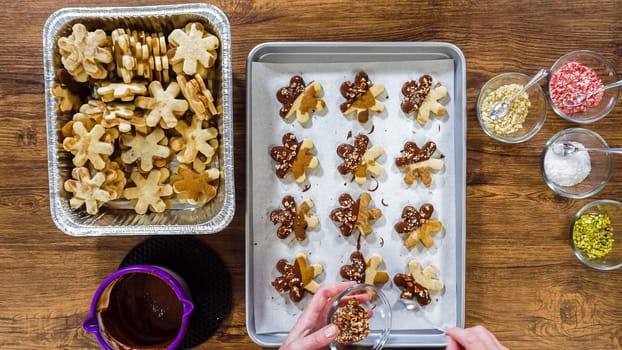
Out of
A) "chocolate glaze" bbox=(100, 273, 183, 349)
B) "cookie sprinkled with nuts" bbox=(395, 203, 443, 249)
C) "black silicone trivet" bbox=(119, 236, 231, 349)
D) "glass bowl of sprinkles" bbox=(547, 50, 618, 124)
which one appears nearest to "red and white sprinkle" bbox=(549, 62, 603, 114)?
"glass bowl of sprinkles" bbox=(547, 50, 618, 124)

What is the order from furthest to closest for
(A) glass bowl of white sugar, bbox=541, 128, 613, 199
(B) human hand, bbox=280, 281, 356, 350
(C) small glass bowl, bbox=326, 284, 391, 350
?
(A) glass bowl of white sugar, bbox=541, 128, 613, 199
(C) small glass bowl, bbox=326, 284, 391, 350
(B) human hand, bbox=280, 281, 356, 350

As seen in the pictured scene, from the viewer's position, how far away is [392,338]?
1168mm

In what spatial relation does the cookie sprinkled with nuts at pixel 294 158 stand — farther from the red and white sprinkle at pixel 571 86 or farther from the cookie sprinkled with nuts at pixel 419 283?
the red and white sprinkle at pixel 571 86

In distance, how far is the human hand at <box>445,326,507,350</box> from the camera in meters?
1.01

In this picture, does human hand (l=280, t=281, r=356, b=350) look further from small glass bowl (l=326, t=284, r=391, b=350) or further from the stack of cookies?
the stack of cookies

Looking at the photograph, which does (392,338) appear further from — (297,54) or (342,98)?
(297,54)

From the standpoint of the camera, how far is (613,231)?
1.21 meters

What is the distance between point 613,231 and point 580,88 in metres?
0.38

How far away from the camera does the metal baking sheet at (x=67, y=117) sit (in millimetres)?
974

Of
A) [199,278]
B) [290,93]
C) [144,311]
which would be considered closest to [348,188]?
[290,93]

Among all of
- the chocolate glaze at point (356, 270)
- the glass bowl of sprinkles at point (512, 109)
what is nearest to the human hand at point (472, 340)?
the chocolate glaze at point (356, 270)

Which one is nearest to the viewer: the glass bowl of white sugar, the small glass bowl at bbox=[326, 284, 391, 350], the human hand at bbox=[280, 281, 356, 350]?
the human hand at bbox=[280, 281, 356, 350]

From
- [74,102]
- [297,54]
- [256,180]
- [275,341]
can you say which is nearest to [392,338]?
[275,341]

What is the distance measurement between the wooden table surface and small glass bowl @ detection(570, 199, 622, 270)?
2 cm
